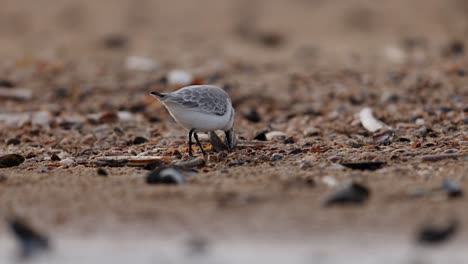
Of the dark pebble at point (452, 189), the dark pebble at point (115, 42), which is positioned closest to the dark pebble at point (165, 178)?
the dark pebble at point (452, 189)

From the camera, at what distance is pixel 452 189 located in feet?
19.7

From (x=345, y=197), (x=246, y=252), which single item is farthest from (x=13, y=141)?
(x=246, y=252)

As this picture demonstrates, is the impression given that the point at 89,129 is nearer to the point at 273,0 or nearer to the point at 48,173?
the point at 48,173

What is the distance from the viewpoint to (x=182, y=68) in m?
13.1

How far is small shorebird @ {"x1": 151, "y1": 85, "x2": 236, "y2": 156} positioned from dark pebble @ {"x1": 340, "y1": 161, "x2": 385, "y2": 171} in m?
1.55

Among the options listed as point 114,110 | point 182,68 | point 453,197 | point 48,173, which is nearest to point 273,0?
point 182,68

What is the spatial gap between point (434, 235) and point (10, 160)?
161 inches

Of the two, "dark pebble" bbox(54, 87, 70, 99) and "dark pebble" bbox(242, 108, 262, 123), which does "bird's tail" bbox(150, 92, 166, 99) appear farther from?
"dark pebble" bbox(54, 87, 70, 99)

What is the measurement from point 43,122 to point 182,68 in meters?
3.40

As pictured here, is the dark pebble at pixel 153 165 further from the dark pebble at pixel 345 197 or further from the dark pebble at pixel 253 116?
the dark pebble at pixel 253 116

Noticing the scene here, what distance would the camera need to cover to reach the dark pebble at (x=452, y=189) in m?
5.98

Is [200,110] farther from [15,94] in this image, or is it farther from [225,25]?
[225,25]

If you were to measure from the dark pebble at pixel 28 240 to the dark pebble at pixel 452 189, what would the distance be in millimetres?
2664

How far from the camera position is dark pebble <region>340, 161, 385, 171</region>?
22.8 feet
